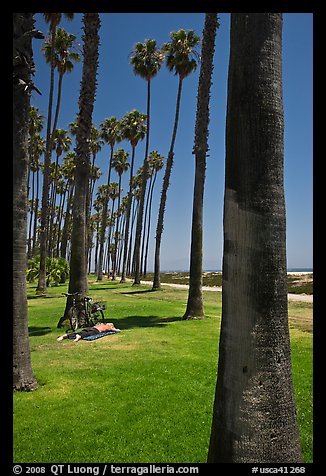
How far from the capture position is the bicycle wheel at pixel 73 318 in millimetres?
13452

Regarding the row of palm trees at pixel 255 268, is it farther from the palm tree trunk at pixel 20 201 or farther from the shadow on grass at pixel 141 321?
the shadow on grass at pixel 141 321

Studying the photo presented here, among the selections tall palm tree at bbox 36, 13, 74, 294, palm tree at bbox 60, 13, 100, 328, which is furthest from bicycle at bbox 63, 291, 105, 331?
tall palm tree at bbox 36, 13, 74, 294

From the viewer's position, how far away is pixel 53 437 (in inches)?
210

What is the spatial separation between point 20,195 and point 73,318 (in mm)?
7711

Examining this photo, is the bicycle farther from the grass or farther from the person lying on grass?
the grass

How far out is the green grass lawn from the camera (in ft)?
16.3

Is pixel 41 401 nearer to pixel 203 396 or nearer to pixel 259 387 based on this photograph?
pixel 203 396

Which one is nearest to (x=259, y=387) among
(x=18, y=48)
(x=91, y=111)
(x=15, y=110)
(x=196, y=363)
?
(x=196, y=363)

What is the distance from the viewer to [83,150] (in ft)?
47.2

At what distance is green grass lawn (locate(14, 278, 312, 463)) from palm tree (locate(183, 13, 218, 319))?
12.5 ft

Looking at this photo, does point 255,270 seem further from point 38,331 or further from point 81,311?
point 38,331

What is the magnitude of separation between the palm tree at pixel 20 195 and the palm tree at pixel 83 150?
22.0 feet

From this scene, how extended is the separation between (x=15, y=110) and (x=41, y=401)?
19.1 ft

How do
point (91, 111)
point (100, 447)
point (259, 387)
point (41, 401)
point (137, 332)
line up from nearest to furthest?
point (259, 387), point (100, 447), point (41, 401), point (137, 332), point (91, 111)
